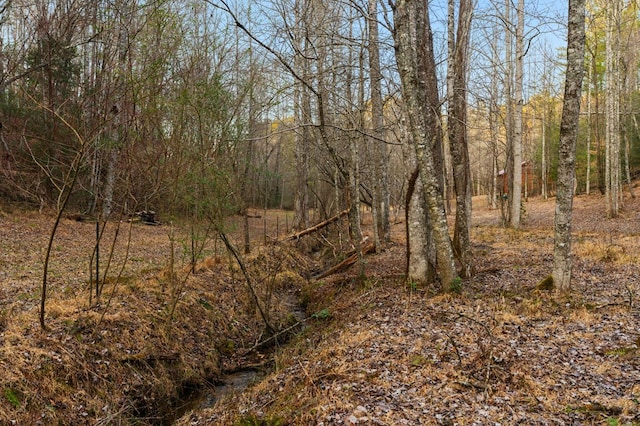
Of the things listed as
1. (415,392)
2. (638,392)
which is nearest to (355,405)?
(415,392)

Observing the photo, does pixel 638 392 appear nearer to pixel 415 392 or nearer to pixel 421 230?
pixel 415 392

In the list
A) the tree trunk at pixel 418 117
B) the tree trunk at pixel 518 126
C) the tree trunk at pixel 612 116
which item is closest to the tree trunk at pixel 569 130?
the tree trunk at pixel 418 117

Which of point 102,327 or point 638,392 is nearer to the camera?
point 638,392

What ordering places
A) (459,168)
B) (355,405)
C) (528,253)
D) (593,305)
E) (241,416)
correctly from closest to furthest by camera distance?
(355,405) < (241,416) < (593,305) < (459,168) < (528,253)

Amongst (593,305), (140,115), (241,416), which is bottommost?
(241,416)

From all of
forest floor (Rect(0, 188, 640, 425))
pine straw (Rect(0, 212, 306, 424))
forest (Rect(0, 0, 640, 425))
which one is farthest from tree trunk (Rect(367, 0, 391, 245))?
pine straw (Rect(0, 212, 306, 424))

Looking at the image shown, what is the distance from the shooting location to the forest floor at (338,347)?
415 centimetres

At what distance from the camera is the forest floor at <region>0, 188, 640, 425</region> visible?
4152mm

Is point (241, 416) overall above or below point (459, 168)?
below

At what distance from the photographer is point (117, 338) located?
6258 millimetres

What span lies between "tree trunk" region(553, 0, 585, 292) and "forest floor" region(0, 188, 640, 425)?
0.89 meters

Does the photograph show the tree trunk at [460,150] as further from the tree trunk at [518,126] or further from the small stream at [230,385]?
the tree trunk at [518,126]

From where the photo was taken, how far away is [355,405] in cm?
420

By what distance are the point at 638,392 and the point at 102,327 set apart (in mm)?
6702
